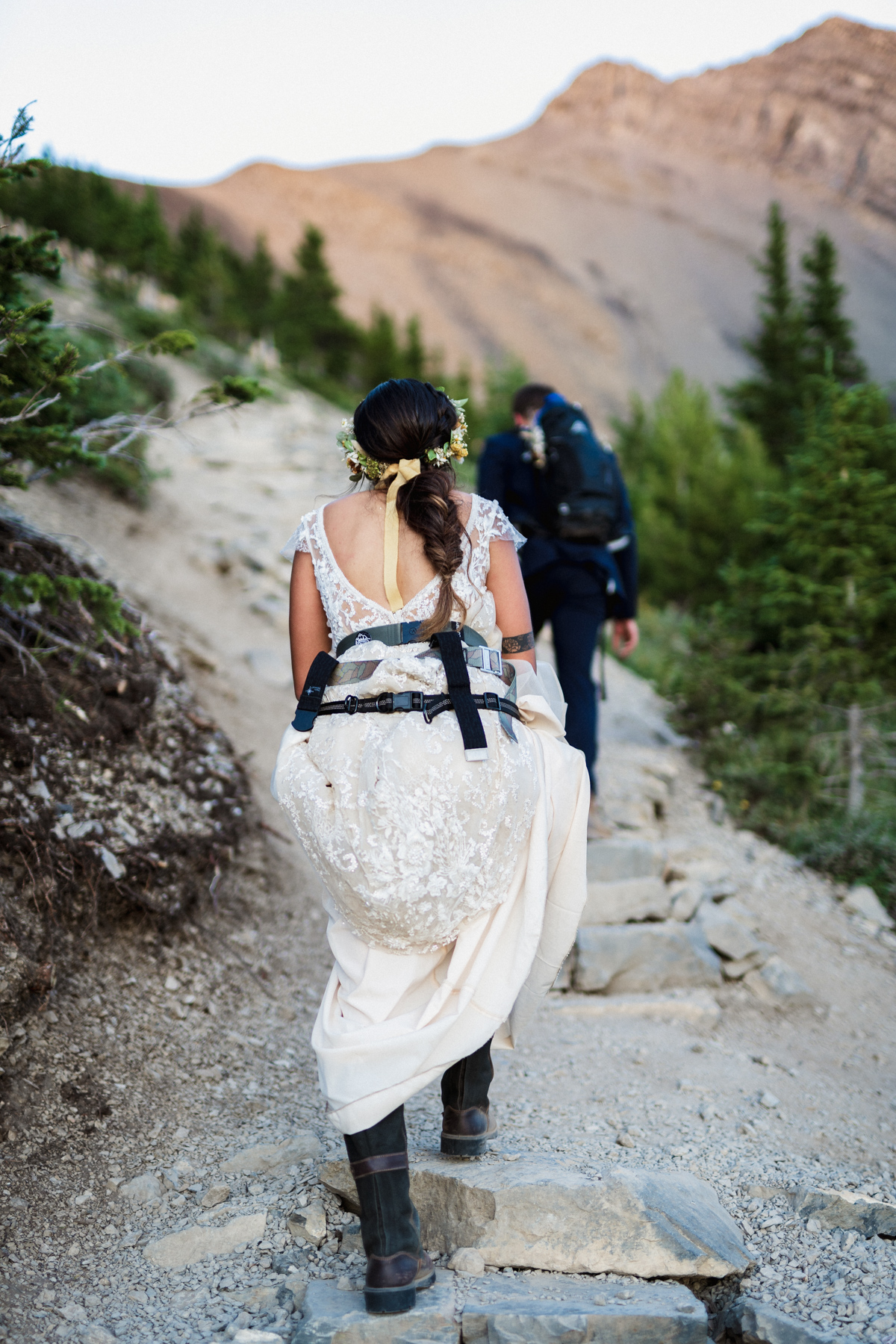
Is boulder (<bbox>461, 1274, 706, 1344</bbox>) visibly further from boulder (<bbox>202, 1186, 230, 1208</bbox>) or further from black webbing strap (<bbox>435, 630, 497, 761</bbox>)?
black webbing strap (<bbox>435, 630, 497, 761</bbox>)

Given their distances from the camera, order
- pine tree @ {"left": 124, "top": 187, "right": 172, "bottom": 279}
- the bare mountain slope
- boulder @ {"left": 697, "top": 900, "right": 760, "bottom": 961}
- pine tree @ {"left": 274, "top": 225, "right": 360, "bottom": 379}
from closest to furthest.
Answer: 1. boulder @ {"left": 697, "top": 900, "right": 760, "bottom": 961}
2. pine tree @ {"left": 124, "top": 187, "right": 172, "bottom": 279}
3. pine tree @ {"left": 274, "top": 225, "right": 360, "bottom": 379}
4. the bare mountain slope

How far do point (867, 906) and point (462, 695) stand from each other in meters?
4.97

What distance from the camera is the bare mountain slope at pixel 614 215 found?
59000mm

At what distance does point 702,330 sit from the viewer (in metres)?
60.9

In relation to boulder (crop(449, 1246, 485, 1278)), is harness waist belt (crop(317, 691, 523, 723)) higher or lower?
higher

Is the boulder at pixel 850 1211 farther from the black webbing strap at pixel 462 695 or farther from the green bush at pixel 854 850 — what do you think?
the green bush at pixel 854 850

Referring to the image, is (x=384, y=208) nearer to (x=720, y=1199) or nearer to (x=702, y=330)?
(x=702, y=330)

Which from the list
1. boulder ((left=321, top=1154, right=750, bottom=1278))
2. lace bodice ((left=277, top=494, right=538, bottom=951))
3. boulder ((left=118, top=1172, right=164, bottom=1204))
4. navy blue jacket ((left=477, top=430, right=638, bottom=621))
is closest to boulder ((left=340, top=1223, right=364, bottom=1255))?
boulder ((left=321, top=1154, right=750, bottom=1278))

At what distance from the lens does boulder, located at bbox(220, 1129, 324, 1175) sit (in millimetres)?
2885

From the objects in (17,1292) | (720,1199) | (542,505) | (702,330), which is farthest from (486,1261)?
(702,330)

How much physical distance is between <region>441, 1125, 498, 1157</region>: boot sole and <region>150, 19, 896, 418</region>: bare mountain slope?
46232 millimetres

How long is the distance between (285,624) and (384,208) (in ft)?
318

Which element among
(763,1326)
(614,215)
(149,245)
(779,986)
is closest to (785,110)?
(614,215)

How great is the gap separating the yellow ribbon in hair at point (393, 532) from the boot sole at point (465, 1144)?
1.59 metres
